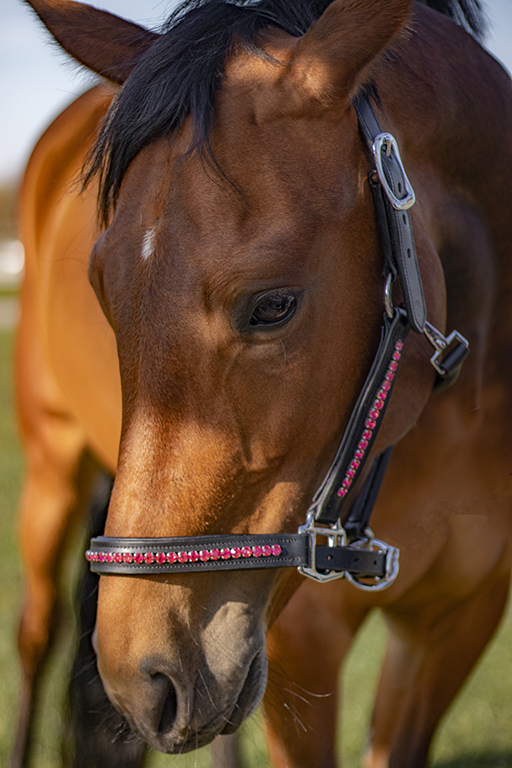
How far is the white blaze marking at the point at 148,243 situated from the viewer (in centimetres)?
112

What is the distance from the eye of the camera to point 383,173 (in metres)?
1.18

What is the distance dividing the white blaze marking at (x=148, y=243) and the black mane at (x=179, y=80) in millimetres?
157

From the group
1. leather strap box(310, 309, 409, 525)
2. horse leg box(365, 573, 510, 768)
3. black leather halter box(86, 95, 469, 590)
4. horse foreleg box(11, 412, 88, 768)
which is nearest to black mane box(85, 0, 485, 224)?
black leather halter box(86, 95, 469, 590)

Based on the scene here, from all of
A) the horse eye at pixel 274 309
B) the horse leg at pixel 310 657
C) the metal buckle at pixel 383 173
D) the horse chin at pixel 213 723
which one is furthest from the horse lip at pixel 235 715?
the metal buckle at pixel 383 173

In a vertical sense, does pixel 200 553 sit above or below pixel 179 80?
below

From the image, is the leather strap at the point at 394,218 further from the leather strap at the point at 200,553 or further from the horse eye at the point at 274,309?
the leather strap at the point at 200,553

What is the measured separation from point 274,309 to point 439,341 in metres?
0.37

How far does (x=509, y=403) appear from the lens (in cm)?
163

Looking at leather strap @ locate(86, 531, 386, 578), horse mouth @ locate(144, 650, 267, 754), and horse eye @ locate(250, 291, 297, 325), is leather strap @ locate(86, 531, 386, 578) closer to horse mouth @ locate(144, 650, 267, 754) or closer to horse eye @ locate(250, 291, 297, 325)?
horse mouth @ locate(144, 650, 267, 754)

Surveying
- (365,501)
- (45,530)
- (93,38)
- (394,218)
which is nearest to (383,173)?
(394,218)

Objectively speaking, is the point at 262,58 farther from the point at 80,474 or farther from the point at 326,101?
the point at 80,474

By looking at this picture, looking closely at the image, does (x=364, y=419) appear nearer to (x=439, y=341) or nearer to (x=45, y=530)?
(x=439, y=341)

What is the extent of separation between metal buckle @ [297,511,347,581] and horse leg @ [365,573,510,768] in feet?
2.14

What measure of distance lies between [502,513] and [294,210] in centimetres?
102
